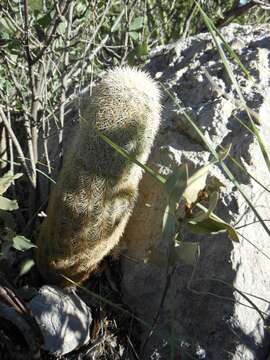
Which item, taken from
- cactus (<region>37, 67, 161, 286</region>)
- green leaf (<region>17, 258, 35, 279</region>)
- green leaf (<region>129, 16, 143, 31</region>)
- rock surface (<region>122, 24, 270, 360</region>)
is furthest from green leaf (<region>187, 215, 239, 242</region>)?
green leaf (<region>129, 16, 143, 31</region>)

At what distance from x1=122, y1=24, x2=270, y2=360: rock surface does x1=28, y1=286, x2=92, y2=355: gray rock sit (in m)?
0.18

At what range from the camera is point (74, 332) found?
1.46 metres

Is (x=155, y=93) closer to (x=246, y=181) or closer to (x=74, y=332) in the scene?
(x=246, y=181)

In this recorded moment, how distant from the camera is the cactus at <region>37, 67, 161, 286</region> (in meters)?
1.43

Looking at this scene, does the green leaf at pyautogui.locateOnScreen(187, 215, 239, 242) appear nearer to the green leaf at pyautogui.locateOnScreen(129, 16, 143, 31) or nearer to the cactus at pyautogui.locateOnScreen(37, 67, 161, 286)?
the cactus at pyautogui.locateOnScreen(37, 67, 161, 286)

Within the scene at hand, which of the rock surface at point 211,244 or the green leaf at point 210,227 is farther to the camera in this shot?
the rock surface at point 211,244

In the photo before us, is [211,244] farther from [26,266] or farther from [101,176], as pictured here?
[26,266]

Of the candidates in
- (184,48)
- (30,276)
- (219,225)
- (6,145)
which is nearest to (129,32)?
(184,48)

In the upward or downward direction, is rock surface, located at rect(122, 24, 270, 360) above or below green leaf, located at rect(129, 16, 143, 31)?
below

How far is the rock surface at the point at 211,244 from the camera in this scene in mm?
1438

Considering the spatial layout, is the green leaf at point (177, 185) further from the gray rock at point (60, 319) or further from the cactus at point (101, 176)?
the gray rock at point (60, 319)

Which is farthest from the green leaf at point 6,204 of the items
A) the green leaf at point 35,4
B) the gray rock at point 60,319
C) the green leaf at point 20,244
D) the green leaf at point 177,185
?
the green leaf at point 35,4

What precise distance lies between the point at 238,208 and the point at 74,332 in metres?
0.57

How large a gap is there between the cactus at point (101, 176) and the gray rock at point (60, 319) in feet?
0.33
